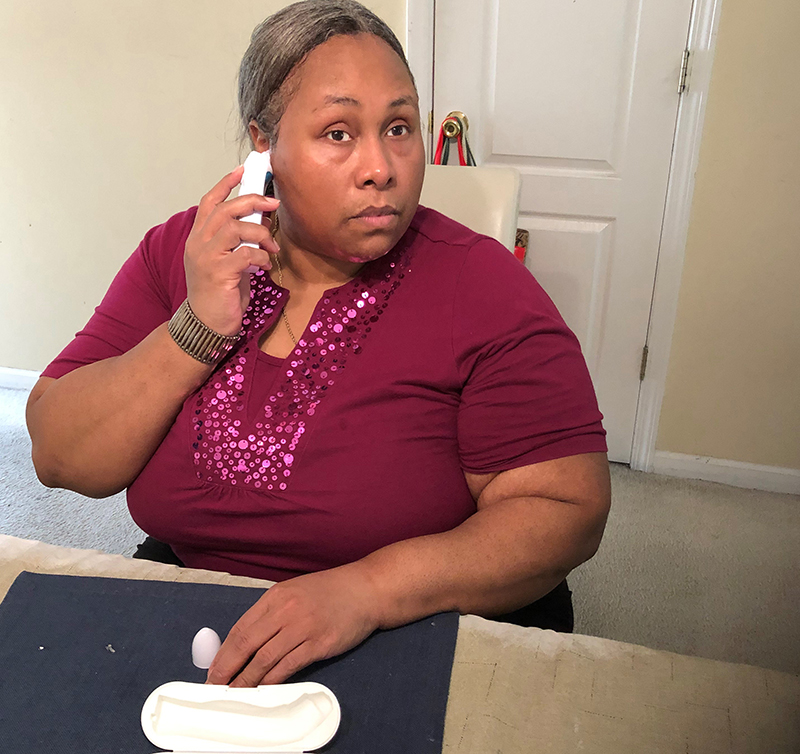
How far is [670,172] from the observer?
2084 millimetres

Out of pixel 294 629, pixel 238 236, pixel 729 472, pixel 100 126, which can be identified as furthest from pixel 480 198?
pixel 100 126

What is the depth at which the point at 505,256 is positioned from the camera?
3.28 feet

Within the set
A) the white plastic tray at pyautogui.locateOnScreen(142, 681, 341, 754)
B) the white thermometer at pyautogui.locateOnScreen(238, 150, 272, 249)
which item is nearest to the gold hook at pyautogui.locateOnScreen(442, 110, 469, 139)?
the white thermometer at pyautogui.locateOnScreen(238, 150, 272, 249)

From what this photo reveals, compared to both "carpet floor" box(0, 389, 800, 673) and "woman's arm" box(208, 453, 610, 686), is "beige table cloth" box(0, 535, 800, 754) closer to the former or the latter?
"woman's arm" box(208, 453, 610, 686)

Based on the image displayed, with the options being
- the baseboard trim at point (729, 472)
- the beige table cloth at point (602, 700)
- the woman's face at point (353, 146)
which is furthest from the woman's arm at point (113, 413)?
the baseboard trim at point (729, 472)

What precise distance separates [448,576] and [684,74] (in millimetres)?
1752

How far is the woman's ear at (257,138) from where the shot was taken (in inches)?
38.3

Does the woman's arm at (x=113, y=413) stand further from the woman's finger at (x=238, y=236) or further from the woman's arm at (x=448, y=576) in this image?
the woman's arm at (x=448, y=576)

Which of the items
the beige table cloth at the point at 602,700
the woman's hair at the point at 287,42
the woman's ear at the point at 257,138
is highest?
the woman's hair at the point at 287,42

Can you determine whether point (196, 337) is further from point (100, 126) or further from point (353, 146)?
point (100, 126)

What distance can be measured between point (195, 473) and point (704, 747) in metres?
0.65

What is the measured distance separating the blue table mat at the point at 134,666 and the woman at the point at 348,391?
0.14 meters

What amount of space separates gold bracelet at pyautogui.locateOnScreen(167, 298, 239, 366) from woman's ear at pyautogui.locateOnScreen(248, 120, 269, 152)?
0.24 metres

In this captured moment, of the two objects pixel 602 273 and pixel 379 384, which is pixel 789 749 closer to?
pixel 379 384
